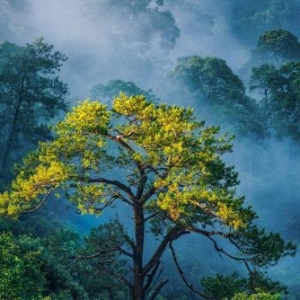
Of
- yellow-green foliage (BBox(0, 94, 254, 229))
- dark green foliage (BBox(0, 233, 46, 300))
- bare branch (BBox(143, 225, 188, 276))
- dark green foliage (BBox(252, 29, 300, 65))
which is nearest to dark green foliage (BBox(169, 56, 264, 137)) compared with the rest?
dark green foliage (BBox(252, 29, 300, 65))

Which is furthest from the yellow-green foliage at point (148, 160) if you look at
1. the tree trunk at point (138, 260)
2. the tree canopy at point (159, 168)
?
the tree trunk at point (138, 260)

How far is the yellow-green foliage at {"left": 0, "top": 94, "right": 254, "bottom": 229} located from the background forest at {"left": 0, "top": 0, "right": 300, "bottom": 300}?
59 centimetres

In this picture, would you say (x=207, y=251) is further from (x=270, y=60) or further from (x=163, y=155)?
(x=270, y=60)

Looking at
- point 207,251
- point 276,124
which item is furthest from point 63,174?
point 276,124

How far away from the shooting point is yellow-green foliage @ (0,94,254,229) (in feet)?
35.6

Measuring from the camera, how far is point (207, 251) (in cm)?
4009

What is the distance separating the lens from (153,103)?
15188mm

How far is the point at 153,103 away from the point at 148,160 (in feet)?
13.1

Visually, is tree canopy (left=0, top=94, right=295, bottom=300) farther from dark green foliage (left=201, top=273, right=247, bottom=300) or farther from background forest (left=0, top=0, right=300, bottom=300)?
dark green foliage (left=201, top=273, right=247, bottom=300)

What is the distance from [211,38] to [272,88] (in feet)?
271

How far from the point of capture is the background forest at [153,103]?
1320 cm

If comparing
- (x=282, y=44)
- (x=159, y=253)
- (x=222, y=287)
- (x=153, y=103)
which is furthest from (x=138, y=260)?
(x=282, y=44)

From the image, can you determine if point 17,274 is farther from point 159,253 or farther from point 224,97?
point 224,97

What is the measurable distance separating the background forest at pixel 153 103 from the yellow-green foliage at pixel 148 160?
59 cm
